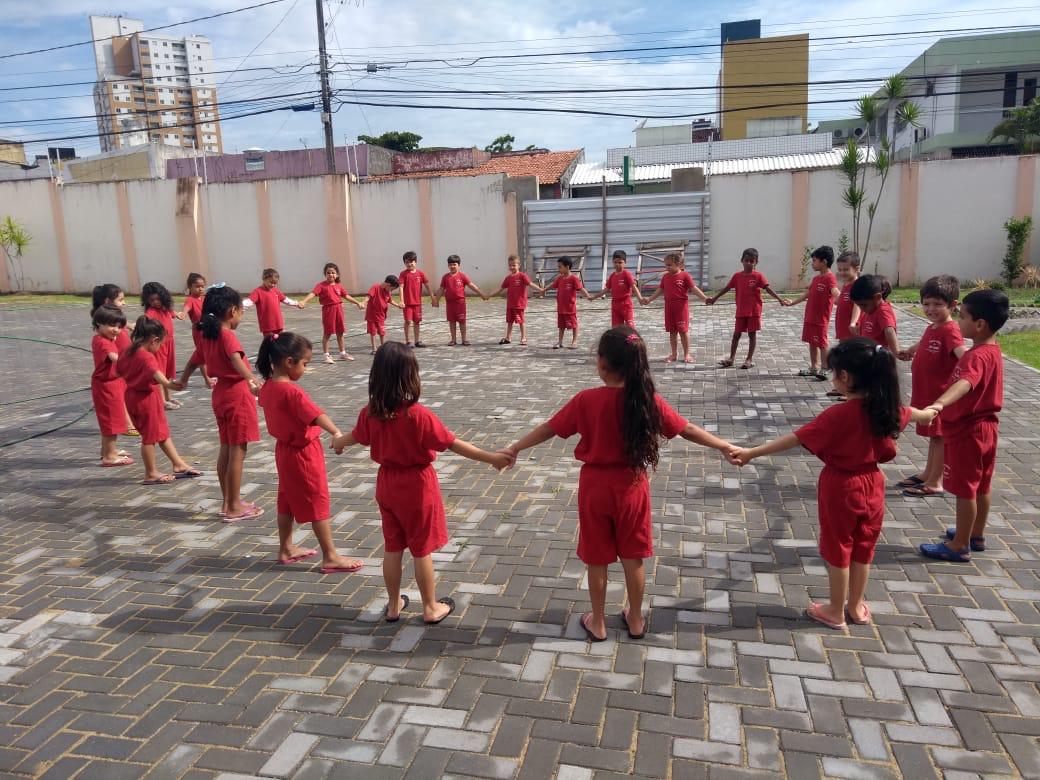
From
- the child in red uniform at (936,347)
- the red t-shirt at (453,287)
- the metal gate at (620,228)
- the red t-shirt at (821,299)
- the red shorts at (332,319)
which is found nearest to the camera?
the child in red uniform at (936,347)

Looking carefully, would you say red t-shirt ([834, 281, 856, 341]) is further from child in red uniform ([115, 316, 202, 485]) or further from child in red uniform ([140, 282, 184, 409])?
child in red uniform ([140, 282, 184, 409])

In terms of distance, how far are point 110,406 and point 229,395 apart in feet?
6.98

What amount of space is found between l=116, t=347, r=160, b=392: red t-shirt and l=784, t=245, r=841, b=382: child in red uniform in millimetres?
7138

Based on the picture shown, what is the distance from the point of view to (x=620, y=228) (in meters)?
22.1

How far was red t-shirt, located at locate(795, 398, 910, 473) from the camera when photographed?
10.9 ft

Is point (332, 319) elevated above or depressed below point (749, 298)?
below

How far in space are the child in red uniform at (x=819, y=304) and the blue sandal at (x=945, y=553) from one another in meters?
5.14

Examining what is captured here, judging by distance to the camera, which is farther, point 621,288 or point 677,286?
point 621,288

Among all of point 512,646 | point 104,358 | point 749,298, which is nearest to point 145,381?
point 104,358

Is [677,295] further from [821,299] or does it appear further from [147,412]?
[147,412]

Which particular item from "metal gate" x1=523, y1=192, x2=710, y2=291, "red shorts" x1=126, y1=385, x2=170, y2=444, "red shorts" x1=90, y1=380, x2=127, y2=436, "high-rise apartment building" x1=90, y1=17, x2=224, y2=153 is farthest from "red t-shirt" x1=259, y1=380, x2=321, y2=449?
"high-rise apartment building" x1=90, y1=17, x2=224, y2=153

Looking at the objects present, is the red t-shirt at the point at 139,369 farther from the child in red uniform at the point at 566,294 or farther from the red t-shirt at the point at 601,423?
the child in red uniform at the point at 566,294

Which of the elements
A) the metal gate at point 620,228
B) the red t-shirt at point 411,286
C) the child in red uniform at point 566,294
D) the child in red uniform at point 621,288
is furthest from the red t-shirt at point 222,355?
the metal gate at point 620,228

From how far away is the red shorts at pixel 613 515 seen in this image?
3297 millimetres
